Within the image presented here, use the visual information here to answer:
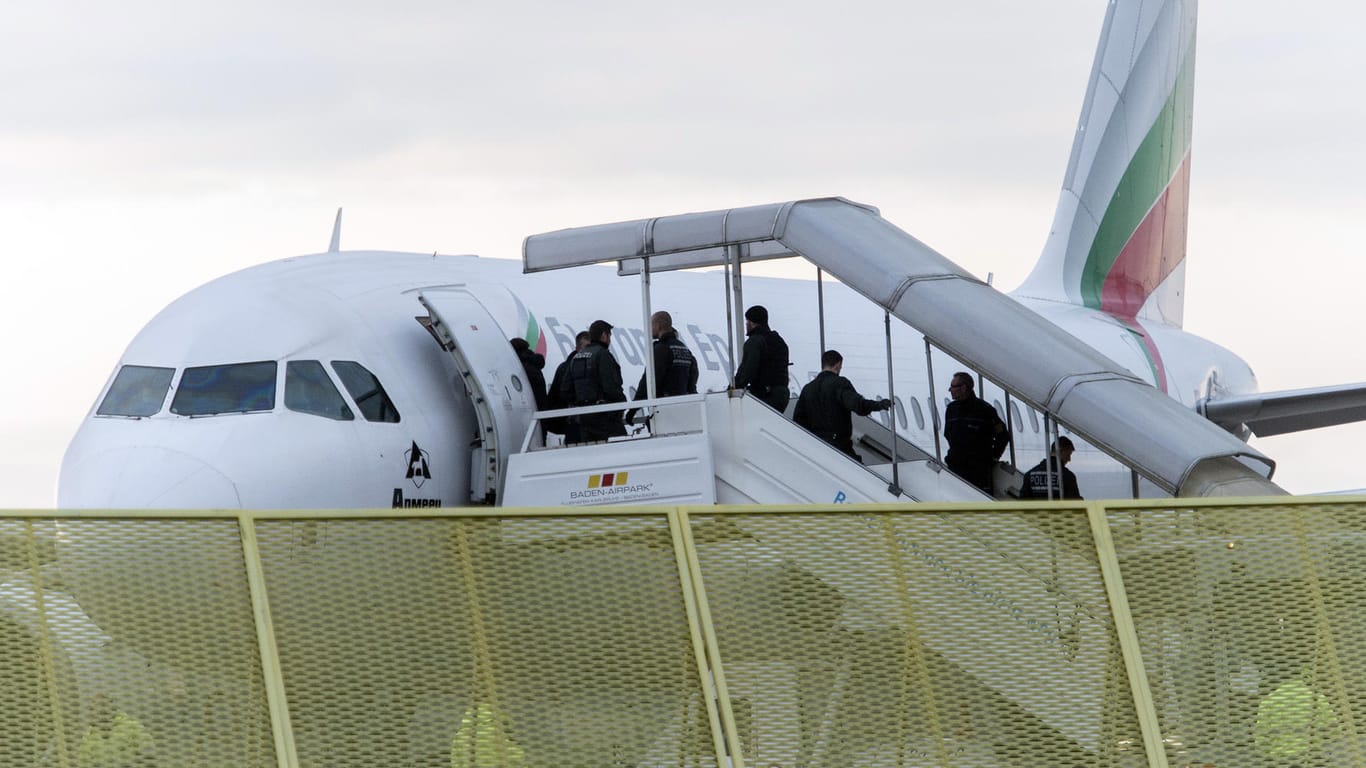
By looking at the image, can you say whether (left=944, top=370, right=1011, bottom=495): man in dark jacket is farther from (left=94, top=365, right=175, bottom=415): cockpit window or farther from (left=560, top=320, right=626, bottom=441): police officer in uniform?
(left=94, top=365, right=175, bottom=415): cockpit window

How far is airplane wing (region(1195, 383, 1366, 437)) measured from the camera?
19.0 metres

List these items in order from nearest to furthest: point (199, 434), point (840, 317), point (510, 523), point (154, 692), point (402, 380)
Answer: point (154, 692), point (510, 523), point (199, 434), point (402, 380), point (840, 317)

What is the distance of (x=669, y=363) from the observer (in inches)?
516

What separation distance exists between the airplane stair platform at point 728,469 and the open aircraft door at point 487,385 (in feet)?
2.28

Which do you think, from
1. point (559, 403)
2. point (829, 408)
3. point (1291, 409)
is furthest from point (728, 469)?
point (1291, 409)

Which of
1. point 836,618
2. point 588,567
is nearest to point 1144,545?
point 836,618

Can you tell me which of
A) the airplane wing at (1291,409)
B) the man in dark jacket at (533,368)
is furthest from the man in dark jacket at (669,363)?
the airplane wing at (1291,409)

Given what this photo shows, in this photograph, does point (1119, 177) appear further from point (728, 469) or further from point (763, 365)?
point (728, 469)

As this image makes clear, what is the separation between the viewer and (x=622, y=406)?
12.0 metres

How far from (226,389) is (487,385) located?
6.29 ft

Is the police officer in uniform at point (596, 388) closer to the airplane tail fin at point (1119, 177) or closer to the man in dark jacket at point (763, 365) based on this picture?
the man in dark jacket at point (763, 365)

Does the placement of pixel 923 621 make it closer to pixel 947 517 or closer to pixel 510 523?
pixel 947 517

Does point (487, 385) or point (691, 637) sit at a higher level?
point (487, 385)

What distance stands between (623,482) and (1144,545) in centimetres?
565
